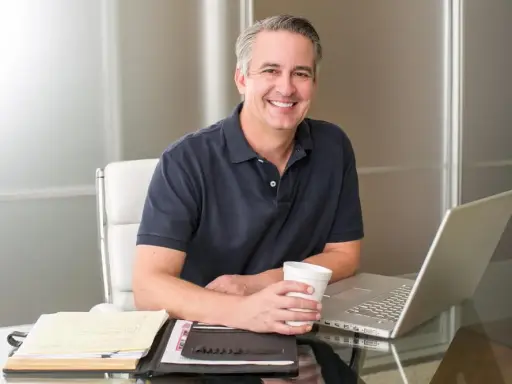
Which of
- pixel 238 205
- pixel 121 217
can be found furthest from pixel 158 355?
pixel 121 217

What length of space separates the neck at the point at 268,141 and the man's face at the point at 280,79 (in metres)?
0.03

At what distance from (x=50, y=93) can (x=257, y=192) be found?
130 cm

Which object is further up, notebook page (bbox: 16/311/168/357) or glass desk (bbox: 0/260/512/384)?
notebook page (bbox: 16/311/168/357)

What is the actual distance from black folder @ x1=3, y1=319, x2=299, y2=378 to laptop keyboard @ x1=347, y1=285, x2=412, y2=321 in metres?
0.23

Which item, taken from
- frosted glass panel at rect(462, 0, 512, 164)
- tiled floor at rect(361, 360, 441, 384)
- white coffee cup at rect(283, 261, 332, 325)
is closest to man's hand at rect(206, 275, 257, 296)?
white coffee cup at rect(283, 261, 332, 325)

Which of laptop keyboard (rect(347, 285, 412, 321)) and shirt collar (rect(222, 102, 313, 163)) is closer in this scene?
laptop keyboard (rect(347, 285, 412, 321))

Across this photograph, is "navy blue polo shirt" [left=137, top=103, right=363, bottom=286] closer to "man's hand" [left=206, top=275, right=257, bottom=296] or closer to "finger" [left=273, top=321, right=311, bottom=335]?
"man's hand" [left=206, top=275, right=257, bottom=296]

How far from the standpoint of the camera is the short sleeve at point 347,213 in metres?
1.77

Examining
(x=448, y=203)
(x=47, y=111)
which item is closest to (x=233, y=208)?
(x=47, y=111)

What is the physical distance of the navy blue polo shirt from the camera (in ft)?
5.07

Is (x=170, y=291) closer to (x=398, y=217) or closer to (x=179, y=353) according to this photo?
(x=179, y=353)

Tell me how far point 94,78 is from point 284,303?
5.91 feet

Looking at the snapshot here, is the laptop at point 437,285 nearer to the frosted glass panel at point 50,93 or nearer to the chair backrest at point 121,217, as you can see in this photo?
the chair backrest at point 121,217

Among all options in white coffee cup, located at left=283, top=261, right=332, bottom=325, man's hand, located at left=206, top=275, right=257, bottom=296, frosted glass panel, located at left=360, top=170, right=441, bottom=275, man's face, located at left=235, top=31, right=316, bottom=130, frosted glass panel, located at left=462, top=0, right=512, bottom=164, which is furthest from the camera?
frosted glass panel, located at left=462, top=0, right=512, bottom=164
